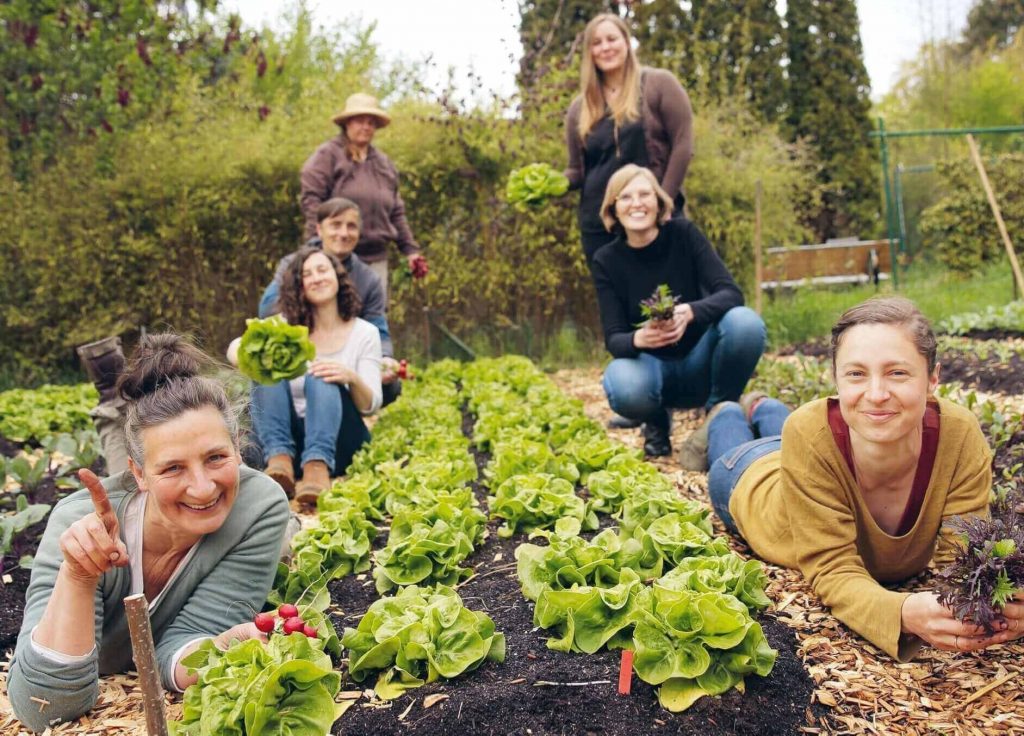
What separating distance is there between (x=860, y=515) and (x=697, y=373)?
1958 mm

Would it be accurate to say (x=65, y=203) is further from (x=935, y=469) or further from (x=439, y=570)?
(x=935, y=469)

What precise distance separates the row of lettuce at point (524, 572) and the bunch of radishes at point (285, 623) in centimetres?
5

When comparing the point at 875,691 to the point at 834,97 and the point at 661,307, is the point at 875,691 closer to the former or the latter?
the point at 661,307

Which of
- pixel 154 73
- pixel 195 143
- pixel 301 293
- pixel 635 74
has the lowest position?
pixel 301 293

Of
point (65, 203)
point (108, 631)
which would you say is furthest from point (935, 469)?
point (65, 203)

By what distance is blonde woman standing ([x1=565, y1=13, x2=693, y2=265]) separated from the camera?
4.76 metres

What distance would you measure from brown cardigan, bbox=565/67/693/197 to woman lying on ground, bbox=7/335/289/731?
336cm

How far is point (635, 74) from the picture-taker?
4.86 metres

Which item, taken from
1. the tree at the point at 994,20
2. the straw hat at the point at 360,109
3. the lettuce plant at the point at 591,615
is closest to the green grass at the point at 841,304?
the straw hat at the point at 360,109

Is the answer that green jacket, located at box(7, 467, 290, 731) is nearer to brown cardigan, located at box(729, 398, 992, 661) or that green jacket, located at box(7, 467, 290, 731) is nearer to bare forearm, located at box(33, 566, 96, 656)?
bare forearm, located at box(33, 566, 96, 656)

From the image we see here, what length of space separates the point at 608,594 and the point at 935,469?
3.12 ft

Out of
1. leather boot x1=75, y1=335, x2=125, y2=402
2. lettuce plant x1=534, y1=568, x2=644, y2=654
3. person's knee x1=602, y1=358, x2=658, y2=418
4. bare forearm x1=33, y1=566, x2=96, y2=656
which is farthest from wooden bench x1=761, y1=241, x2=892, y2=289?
bare forearm x1=33, y1=566, x2=96, y2=656

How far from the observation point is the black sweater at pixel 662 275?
4258mm

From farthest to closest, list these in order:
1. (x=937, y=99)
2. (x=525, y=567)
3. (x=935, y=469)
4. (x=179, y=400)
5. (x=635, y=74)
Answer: (x=937, y=99) → (x=635, y=74) → (x=525, y=567) → (x=935, y=469) → (x=179, y=400)
